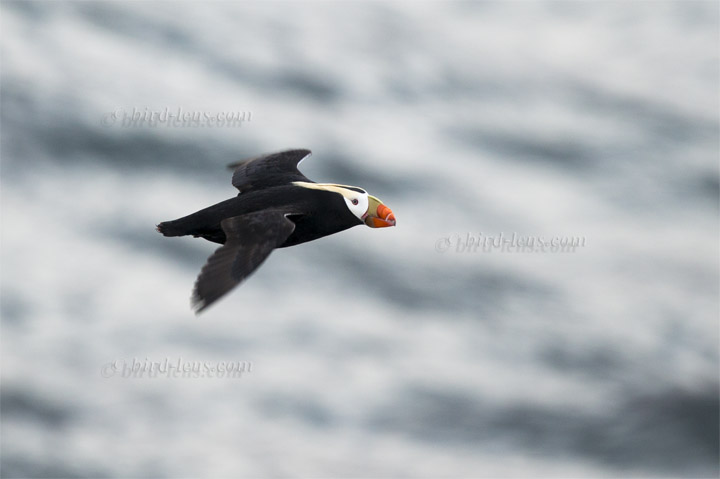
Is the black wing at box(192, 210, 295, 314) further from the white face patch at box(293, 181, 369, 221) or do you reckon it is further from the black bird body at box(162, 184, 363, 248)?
the white face patch at box(293, 181, 369, 221)

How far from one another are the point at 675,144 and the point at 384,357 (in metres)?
24.6

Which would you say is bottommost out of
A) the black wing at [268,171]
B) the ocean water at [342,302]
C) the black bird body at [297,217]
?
the black bird body at [297,217]

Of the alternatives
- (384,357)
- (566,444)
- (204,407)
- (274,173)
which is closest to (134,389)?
(204,407)

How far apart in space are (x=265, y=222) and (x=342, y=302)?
2031 inches

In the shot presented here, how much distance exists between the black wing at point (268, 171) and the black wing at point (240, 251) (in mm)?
2076

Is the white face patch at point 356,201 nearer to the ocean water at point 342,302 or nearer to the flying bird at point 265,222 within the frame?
the flying bird at point 265,222

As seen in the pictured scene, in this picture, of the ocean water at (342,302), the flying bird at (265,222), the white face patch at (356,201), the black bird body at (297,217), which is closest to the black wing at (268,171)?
the flying bird at (265,222)

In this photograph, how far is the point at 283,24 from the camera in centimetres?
7894

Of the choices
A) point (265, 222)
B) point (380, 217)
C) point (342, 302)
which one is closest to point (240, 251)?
point (265, 222)

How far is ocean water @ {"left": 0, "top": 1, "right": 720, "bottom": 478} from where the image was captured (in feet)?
192

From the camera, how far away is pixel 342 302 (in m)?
62.7

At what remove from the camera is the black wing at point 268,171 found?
13.6 m

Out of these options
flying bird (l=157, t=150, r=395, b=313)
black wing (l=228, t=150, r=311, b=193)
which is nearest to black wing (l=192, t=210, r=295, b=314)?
flying bird (l=157, t=150, r=395, b=313)

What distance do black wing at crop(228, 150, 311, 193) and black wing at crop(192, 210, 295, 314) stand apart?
6.81 ft
